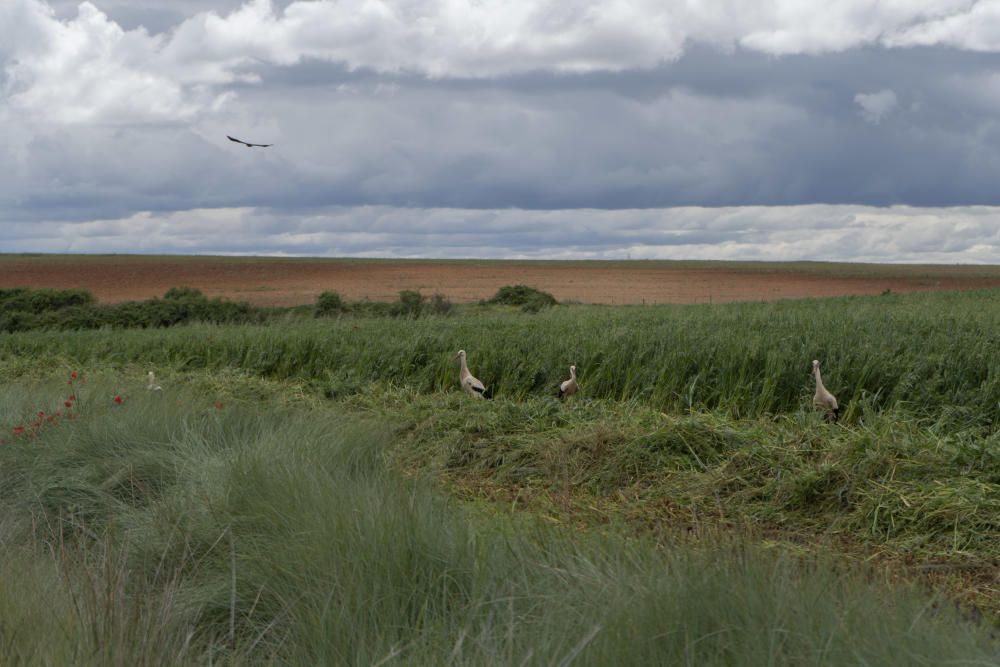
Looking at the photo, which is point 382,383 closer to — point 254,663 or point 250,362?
point 250,362

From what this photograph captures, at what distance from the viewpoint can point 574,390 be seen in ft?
37.1

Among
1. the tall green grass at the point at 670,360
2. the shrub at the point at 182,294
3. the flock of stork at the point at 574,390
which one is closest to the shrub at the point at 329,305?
the shrub at the point at 182,294

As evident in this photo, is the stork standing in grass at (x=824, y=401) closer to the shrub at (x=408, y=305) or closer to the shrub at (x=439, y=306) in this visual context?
the shrub at (x=408, y=305)

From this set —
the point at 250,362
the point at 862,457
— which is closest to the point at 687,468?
the point at 862,457

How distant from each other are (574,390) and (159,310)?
2080cm

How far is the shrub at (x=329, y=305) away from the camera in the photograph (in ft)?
96.3

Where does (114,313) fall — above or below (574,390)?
below

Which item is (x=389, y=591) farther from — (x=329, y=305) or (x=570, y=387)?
(x=329, y=305)

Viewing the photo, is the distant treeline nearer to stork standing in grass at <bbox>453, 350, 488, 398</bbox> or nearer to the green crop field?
the green crop field

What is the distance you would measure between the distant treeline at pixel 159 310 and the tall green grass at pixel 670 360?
969 cm

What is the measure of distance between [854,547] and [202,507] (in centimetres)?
429

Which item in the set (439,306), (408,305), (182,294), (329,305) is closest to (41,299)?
(182,294)

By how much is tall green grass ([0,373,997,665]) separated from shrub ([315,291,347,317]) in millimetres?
22235

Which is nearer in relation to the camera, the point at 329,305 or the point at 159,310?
the point at 159,310
